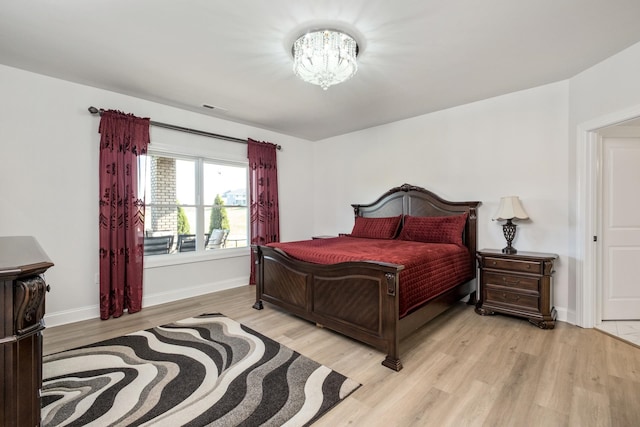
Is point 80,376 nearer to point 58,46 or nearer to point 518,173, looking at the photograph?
point 58,46

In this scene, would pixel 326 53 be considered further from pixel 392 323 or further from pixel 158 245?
pixel 158 245

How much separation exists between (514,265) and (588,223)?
0.75 metres

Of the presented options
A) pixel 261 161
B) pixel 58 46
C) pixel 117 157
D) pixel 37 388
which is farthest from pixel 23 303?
pixel 261 161

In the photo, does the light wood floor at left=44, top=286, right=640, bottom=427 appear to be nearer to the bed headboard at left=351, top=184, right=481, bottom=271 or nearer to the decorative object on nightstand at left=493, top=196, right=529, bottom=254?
the decorative object on nightstand at left=493, top=196, right=529, bottom=254

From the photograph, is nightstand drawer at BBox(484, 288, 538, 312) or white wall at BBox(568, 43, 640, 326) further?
nightstand drawer at BBox(484, 288, 538, 312)

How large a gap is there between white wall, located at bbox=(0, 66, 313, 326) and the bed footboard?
1.62 meters

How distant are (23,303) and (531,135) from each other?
421 cm

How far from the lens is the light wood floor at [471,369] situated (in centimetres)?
164

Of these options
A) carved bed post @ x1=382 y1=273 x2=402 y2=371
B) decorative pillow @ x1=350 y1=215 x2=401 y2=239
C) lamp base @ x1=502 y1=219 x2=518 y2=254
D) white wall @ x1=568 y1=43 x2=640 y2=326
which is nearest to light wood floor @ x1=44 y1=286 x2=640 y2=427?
carved bed post @ x1=382 y1=273 x2=402 y2=371

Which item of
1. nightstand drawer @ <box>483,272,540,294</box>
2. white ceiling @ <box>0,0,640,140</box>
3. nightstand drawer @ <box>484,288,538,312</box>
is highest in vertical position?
white ceiling @ <box>0,0,640,140</box>

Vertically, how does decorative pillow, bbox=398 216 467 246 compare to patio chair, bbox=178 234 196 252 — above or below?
above

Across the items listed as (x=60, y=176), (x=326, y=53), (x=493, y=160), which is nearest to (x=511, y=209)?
(x=493, y=160)

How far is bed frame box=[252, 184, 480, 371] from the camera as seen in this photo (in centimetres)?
216

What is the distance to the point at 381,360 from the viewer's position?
2246 millimetres
